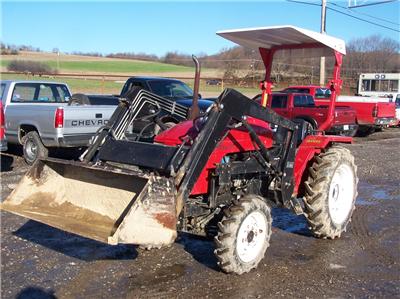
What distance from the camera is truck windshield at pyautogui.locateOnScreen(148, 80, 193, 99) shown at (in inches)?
533

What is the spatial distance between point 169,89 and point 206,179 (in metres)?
9.21

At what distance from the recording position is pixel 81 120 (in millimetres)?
10234

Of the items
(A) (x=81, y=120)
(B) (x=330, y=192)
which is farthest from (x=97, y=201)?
(A) (x=81, y=120)

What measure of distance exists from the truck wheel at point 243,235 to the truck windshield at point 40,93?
831 centimetres

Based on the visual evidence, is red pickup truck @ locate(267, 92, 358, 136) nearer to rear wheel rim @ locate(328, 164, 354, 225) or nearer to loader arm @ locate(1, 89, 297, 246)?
Answer: rear wheel rim @ locate(328, 164, 354, 225)

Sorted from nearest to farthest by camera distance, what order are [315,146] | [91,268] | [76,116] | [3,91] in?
1. [91,268]
2. [315,146]
3. [76,116]
4. [3,91]

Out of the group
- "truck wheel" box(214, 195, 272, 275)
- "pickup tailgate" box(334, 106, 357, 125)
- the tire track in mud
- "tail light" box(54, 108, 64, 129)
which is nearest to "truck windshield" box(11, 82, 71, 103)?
"tail light" box(54, 108, 64, 129)

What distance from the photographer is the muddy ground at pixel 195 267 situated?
4.35 m

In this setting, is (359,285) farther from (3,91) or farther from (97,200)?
(3,91)

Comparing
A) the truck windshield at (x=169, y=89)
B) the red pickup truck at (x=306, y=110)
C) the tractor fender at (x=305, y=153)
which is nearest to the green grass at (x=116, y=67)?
the red pickup truck at (x=306, y=110)

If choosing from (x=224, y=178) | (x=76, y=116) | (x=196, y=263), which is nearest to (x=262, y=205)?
(x=224, y=178)

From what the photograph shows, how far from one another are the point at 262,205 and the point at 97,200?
153cm

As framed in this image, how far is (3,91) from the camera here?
11.6 m

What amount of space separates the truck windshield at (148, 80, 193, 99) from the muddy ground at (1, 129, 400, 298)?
732 centimetres
